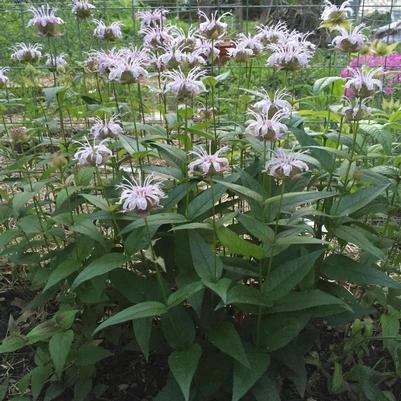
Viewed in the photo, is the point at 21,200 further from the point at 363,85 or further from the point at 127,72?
the point at 363,85

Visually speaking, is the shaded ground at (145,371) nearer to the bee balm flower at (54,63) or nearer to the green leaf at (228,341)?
the green leaf at (228,341)

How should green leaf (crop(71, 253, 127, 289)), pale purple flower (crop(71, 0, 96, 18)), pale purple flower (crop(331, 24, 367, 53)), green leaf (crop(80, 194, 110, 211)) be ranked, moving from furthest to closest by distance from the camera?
pale purple flower (crop(71, 0, 96, 18)) → pale purple flower (crop(331, 24, 367, 53)) → green leaf (crop(80, 194, 110, 211)) → green leaf (crop(71, 253, 127, 289))

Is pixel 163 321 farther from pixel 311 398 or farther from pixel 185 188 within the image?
pixel 311 398

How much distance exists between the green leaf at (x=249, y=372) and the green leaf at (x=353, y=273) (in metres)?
0.29

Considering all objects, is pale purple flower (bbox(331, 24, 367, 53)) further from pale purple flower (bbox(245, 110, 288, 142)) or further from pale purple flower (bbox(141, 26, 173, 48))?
pale purple flower (bbox(141, 26, 173, 48))

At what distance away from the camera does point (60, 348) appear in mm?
1432

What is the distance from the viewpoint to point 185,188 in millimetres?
1595

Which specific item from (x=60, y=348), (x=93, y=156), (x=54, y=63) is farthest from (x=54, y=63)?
(x=60, y=348)

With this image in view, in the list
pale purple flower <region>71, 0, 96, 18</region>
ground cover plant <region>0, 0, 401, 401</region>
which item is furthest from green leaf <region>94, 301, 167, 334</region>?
pale purple flower <region>71, 0, 96, 18</region>

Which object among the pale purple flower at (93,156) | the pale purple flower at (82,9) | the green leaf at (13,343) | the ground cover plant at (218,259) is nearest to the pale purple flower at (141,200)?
the ground cover plant at (218,259)

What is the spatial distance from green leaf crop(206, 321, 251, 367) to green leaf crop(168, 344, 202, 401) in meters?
0.05

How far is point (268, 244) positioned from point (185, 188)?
1.08ft

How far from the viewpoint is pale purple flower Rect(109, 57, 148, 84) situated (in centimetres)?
155

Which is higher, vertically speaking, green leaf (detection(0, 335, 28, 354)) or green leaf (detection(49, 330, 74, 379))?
green leaf (detection(49, 330, 74, 379))
